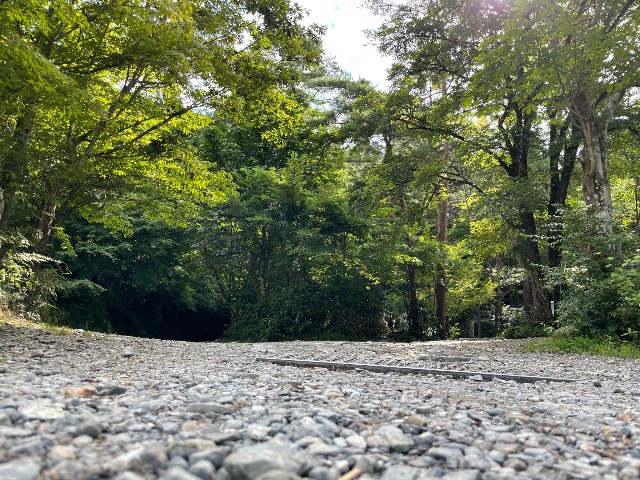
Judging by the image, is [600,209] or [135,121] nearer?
[600,209]

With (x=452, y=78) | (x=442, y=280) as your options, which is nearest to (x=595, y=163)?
(x=452, y=78)

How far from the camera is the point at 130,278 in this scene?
59.8 feet

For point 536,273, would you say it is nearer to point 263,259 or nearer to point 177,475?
point 263,259

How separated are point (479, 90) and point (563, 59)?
151cm

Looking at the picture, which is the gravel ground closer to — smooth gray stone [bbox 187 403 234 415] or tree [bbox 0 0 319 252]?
smooth gray stone [bbox 187 403 234 415]

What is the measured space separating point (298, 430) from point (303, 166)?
537 inches

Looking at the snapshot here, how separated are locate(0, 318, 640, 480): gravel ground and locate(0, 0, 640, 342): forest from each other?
3.84m

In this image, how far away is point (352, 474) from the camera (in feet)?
4.76

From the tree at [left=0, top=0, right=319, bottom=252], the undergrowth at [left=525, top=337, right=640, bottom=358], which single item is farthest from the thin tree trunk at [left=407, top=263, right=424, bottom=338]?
the tree at [left=0, top=0, right=319, bottom=252]

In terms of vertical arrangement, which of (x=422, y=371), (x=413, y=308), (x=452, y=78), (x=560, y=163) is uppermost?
(x=452, y=78)

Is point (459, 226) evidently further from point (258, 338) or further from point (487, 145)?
point (258, 338)

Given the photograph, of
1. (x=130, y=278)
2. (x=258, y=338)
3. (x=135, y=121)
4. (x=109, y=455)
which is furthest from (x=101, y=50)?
(x=130, y=278)

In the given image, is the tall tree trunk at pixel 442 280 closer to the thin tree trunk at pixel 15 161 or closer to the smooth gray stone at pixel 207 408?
the thin tree trunk at pixel 15 161

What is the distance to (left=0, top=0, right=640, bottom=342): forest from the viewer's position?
6.96m
